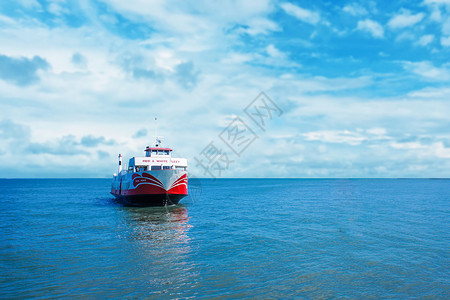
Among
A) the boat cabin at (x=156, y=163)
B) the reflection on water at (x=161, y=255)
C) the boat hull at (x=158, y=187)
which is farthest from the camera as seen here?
the boat cabin at (x=156, y=163)

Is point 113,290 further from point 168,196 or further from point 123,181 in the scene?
point 123,181

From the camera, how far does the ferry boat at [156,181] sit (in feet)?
132

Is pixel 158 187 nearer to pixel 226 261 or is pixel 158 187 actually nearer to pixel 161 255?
pixel 161 255

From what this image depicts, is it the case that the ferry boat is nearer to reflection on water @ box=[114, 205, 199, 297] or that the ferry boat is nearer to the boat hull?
the boat hull

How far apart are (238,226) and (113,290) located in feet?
55.6

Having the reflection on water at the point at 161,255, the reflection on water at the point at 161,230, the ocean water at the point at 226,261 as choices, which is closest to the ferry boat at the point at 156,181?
the reflection on water at the point at 161,230

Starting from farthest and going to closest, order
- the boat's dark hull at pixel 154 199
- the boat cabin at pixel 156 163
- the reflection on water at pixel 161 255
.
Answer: the boat cabin at pixel 156 163, the boat's dark hull at pixel 154 199, the reflection on water at pixel 161 255

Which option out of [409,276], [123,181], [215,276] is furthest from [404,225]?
[123,181]

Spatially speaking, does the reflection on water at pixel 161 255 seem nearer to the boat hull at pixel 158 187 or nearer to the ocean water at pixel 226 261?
the ocean water at pixel 226 261

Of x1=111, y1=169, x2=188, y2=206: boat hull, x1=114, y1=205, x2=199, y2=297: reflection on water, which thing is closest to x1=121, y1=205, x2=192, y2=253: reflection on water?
x1=114, y1=205, x2=199, y2=297: reflection on water

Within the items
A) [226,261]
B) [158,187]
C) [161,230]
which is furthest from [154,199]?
[226,261]

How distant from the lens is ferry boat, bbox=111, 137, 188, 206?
132 ft

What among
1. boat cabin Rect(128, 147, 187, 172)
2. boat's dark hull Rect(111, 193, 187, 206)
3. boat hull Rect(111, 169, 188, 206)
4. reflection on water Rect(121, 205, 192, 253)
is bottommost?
reflection on water Rect(121, 205, 192, 253)

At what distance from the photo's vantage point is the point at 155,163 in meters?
43.5
